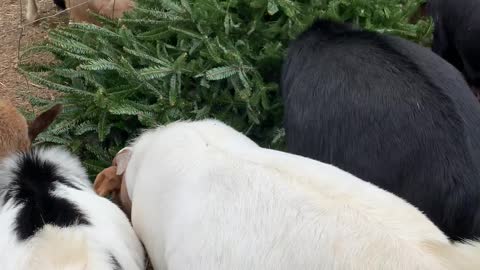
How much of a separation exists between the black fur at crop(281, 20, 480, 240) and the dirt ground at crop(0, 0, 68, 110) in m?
2.44

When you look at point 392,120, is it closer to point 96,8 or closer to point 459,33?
point 459,33

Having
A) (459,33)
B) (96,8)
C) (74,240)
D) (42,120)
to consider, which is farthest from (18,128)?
(459,33)

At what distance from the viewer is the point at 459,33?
4730mm

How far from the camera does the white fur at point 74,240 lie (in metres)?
2.22

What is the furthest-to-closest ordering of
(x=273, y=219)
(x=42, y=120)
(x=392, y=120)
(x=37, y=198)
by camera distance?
(x=42, y=120)
(x=392, y=120)
(x=37, y=198)
(x=273, y=219)

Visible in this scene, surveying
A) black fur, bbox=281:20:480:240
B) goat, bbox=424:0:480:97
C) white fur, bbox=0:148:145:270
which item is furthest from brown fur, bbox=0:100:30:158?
goat, bbox=424:0:480:97

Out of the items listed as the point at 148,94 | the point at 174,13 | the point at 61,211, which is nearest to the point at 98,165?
the point at 148,94

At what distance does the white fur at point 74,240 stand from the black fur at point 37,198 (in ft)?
0.11

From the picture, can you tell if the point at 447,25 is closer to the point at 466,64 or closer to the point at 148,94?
the point at 466,64

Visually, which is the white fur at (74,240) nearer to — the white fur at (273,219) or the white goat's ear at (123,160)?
the white fur at (273,219)

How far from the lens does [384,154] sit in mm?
2898

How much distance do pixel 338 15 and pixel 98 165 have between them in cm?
171

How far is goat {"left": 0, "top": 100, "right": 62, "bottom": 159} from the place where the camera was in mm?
3270

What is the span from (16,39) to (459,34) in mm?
3972
